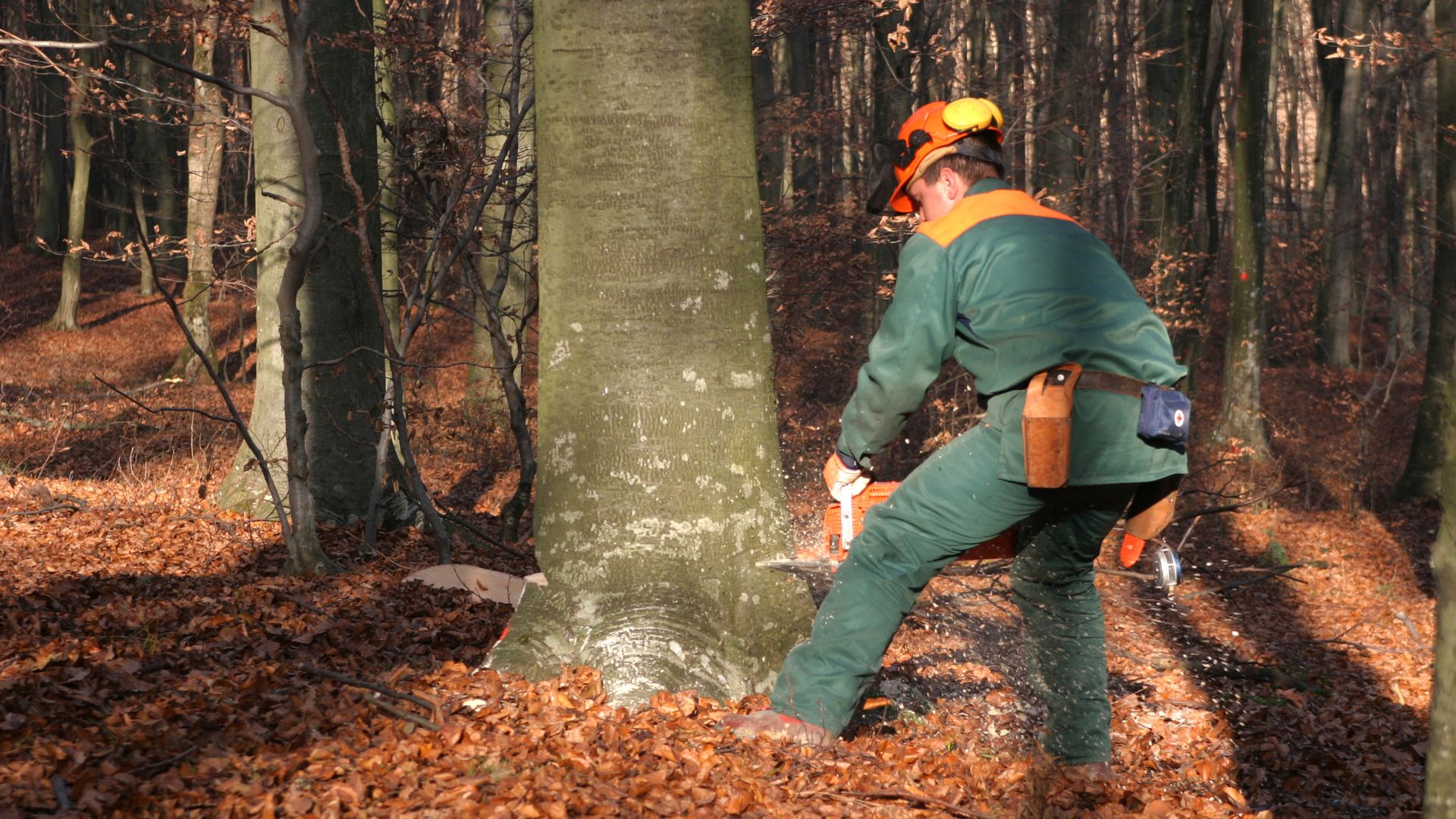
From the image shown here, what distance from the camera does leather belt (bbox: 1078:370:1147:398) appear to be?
318 cm

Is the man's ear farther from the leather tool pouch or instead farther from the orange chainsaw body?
the orange chainsaw body

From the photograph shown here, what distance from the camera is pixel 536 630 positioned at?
370 centimetres

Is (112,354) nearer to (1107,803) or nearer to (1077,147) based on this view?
(1077,147)

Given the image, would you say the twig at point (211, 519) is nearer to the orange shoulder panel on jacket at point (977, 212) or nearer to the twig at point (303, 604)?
the twig at point (303, 604)

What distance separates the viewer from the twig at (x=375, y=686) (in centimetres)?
322

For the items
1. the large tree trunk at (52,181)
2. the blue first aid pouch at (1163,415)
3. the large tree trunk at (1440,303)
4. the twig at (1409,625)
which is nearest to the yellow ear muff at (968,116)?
the blue first aid pouch at (1163,415)

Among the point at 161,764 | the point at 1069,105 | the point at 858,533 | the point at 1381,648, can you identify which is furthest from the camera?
the point at 1069,105

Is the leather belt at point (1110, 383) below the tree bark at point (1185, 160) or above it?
below

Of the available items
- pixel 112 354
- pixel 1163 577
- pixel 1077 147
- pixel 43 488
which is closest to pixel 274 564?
pixel 43 488

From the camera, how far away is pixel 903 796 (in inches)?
118

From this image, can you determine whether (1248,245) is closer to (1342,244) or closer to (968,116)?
(1342,244)

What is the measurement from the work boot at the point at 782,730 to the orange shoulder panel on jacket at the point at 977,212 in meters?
1.44

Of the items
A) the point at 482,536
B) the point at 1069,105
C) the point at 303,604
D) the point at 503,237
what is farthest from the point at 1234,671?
the point at 1069,105

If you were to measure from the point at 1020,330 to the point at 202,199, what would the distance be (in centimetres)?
1208
